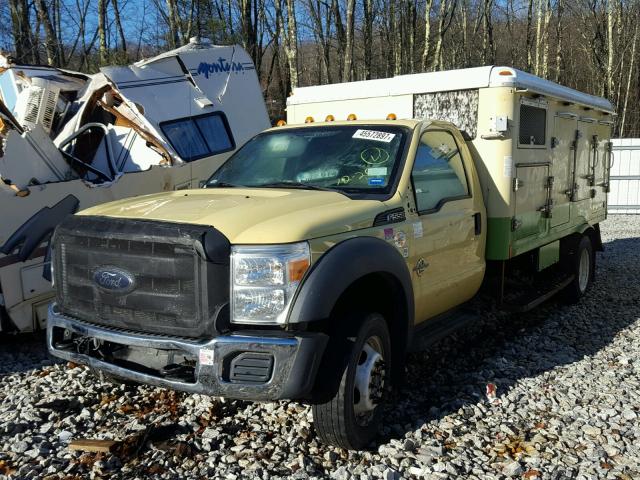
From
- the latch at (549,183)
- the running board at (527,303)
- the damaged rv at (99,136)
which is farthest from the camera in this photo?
the latch at (549,183)

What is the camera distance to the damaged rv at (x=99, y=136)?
570 cm

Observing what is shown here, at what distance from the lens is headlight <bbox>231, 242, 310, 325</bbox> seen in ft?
10.7

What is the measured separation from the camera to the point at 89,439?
390 centimetres

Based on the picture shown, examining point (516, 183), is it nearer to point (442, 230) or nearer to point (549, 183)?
point (549, 183)

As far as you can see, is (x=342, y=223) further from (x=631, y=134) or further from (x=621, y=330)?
(x=631, y=134)

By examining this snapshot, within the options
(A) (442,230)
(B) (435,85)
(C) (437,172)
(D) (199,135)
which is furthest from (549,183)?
(D) (199,135)

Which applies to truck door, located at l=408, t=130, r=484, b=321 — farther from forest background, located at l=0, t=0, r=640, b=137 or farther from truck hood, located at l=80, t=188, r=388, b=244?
forest background, located at l=0, t=0, r=640, b=137

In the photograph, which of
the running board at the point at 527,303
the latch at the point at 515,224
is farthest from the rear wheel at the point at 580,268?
the latch at the point at 515,224

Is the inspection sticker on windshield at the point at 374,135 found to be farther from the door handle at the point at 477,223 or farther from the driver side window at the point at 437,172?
the door handle at the point at 477,223

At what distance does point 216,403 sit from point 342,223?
170cm

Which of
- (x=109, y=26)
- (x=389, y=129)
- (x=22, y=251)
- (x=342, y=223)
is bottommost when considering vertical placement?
(x=22, y=251)

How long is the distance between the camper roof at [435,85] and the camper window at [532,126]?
184 mm

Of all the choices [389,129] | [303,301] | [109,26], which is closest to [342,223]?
[303,301]

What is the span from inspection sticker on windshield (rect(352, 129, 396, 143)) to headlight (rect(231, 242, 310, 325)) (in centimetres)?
167
